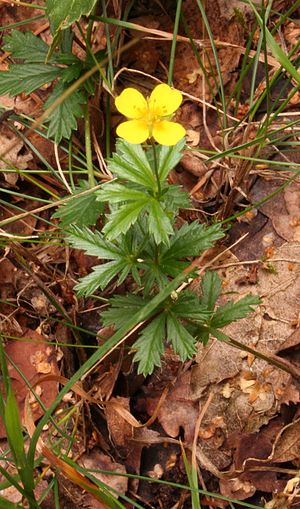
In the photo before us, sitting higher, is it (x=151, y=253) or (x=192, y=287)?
(x=151, y=253)

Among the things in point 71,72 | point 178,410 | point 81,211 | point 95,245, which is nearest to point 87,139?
point 71,72

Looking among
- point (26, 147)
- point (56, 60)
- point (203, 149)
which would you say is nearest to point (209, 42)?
point (203, 149)

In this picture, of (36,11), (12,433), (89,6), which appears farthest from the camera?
(36,11)

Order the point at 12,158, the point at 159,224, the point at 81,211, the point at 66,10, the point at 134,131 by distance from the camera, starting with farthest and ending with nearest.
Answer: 1. the point at 12,158
2. the point at 81,211
3. the point at 66,10
4. the point at 159,224
5. the point at 134,131

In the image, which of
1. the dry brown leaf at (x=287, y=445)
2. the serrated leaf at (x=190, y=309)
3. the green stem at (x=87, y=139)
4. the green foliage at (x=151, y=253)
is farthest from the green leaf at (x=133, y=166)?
the dry brown leaf at (x=287, y=445)

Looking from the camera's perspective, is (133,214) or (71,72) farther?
(71,72)

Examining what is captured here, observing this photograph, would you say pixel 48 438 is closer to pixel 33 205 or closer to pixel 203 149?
pixel 33 205

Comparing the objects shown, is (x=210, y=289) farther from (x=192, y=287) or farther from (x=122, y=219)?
(x=122, y=219)

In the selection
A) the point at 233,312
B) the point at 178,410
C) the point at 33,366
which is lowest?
the point at 178,410
